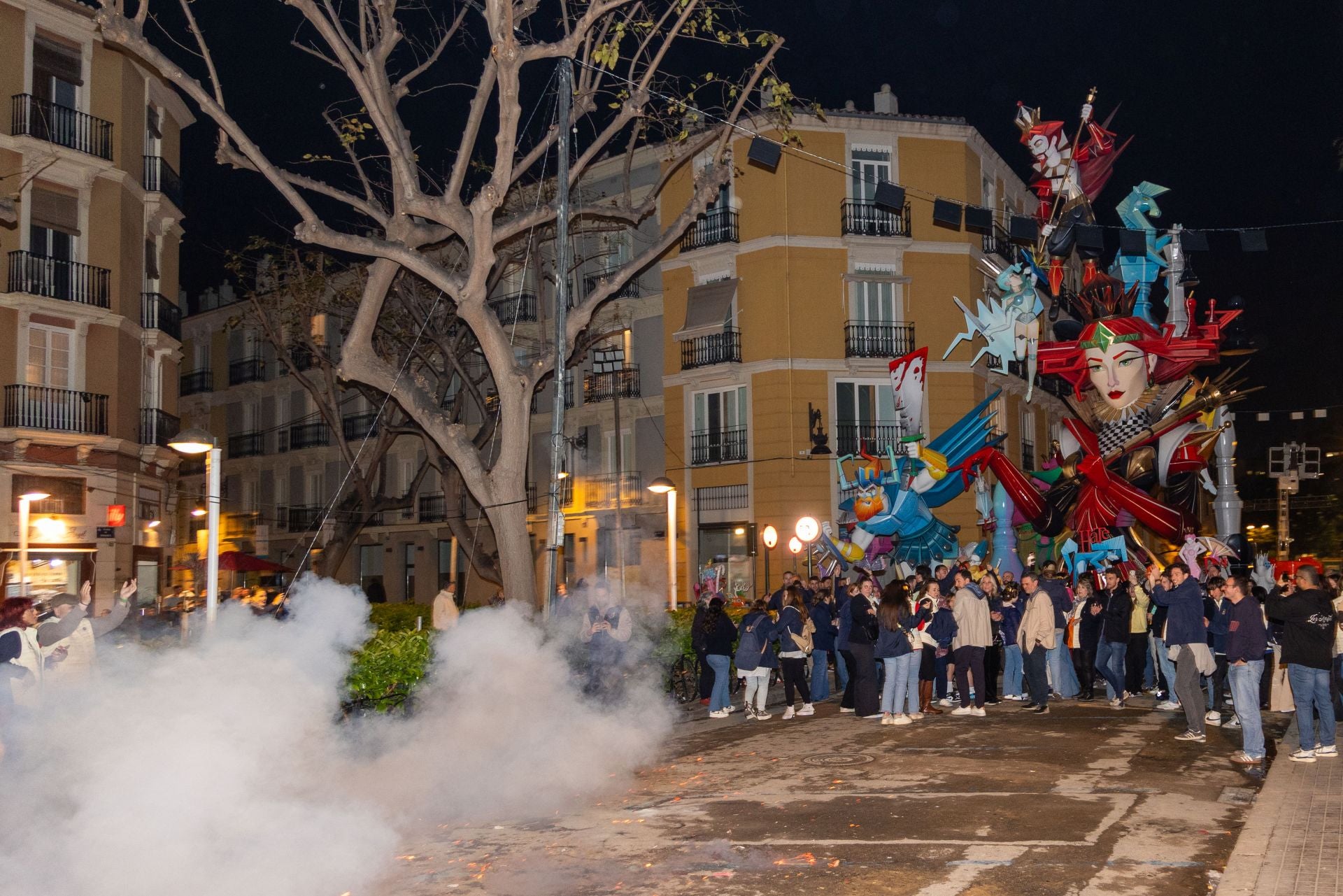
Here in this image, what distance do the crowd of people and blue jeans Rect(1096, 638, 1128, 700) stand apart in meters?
0.02

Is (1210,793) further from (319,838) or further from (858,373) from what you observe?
(858,373)

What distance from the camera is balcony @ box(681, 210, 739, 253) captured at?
3581 centimetres

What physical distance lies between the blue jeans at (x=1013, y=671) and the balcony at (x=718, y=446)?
1808 cm

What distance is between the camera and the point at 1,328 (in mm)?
27719

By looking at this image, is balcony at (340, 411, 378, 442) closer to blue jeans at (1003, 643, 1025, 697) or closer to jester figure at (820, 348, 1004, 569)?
jester figure at (820, 348, 1004, 569)

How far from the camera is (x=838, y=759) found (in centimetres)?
1230

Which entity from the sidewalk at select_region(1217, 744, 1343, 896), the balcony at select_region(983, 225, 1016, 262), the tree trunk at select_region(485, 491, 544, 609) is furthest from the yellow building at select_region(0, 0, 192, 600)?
the sidewalk at select_region(1217, 744, 1343, 896)

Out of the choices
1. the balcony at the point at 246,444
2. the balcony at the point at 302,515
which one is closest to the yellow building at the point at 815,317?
the balcony at the point at 302,515

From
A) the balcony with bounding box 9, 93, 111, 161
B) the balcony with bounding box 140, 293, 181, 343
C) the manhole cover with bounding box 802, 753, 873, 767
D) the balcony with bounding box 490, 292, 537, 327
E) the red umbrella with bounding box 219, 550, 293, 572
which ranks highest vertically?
the balcony with bounding box 9, 93, 111, 161

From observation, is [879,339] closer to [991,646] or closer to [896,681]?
[991,646]

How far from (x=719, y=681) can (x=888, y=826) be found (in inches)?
290

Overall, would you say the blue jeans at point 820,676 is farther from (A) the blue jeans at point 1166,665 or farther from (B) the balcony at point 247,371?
(B) the balcony at point 247,371

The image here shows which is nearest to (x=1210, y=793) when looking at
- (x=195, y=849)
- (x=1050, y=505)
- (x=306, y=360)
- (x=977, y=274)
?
(x=195, y=849)

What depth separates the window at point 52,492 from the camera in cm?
2783
